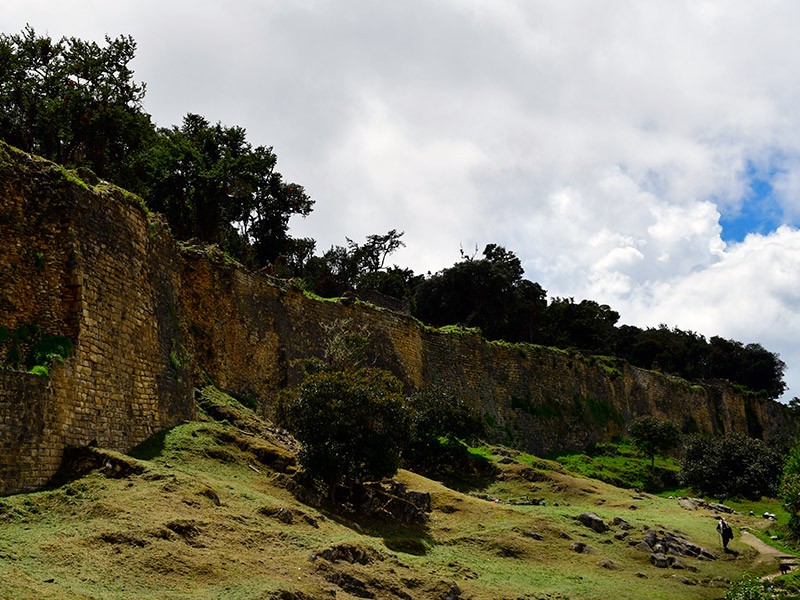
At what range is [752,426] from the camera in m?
55.9

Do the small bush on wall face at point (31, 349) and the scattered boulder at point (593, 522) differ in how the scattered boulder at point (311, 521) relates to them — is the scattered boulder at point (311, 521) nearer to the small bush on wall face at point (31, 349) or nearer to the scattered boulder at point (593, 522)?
the small bush on wall face at point (31, 349)

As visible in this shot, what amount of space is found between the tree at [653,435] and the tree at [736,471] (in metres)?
4.15

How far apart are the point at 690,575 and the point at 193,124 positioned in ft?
98.8

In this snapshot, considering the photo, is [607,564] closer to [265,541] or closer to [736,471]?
[265,541]

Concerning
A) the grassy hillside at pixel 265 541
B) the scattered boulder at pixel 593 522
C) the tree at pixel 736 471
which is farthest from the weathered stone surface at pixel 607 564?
the tree at pixel 736 471

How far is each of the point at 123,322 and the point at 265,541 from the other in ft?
19.6

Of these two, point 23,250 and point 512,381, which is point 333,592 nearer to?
point 23,250

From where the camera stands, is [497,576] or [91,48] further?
[91,48]

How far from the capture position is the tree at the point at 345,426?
46.7 ft

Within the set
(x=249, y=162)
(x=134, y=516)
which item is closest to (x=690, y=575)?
(x=134, y=516)

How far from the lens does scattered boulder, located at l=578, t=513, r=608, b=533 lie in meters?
16.2

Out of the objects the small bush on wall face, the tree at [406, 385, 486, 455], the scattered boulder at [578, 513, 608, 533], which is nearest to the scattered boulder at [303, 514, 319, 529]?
the small bush on wall face

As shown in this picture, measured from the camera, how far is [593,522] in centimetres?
1633

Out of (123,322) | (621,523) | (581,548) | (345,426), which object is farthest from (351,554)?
(621,523)
